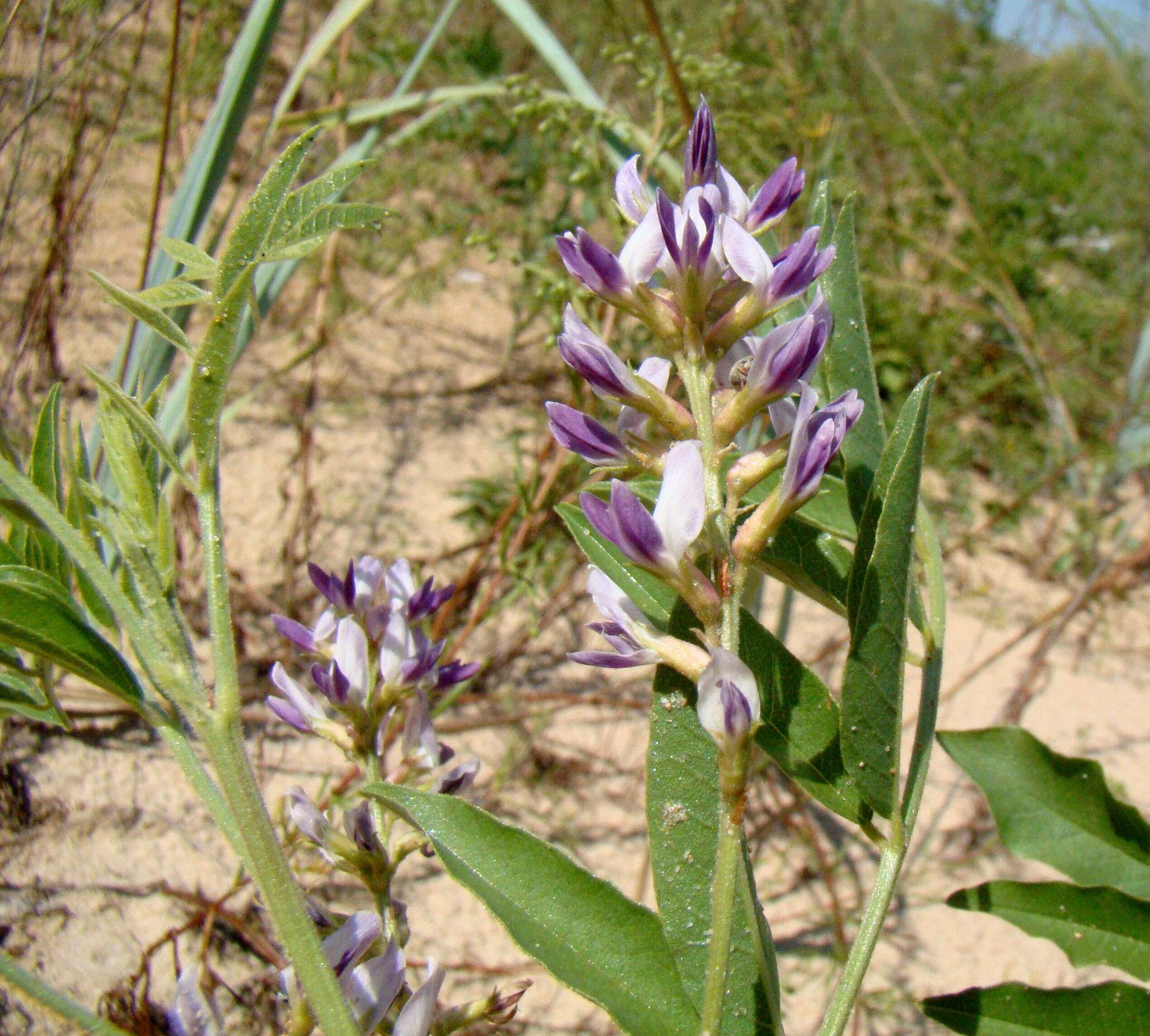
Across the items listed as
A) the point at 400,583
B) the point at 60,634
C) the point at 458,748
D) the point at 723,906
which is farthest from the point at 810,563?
the point at 458,748

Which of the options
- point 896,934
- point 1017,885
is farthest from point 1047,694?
point 1017,885

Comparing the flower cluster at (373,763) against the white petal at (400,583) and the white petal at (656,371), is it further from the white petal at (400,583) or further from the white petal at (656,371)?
the white petal at (656,371)

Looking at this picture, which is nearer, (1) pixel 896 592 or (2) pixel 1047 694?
(1) pixel 896 592

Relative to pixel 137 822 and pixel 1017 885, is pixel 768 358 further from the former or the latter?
pixel 137 822

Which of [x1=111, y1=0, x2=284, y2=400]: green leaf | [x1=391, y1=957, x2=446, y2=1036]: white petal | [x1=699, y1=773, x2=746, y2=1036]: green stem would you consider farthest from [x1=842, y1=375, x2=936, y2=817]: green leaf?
[x1=111, y1=0, x2=284, y2=400]: green leaf

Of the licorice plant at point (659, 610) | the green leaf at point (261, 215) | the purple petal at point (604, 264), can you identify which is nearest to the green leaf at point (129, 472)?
the licorice plant at point (659, 610)

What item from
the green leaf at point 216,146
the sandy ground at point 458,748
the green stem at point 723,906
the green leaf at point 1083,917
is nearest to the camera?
the green stem at point 723,906
